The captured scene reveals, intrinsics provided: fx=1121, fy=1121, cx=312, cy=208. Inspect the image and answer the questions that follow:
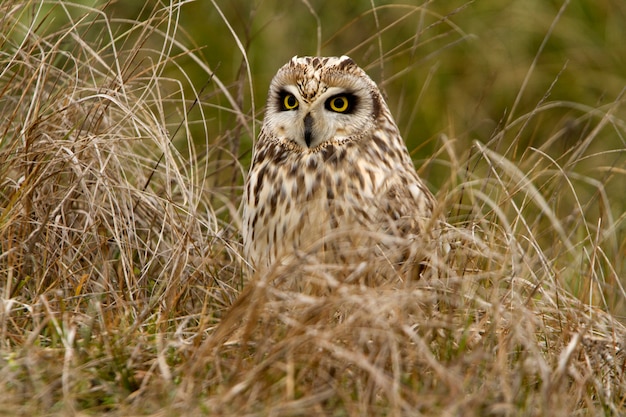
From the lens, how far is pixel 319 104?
10.7 feet

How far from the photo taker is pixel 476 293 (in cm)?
296

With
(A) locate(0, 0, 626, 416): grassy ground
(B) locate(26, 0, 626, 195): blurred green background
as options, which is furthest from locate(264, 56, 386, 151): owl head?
(B) locate(26, 0, 626, 195): blurred green background

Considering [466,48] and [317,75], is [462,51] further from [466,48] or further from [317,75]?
[317,75]

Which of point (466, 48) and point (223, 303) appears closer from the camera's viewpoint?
point (223, 303)

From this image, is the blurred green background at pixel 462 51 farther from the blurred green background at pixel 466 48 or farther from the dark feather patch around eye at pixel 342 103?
the dark feather patch around eye at pixel 342 103

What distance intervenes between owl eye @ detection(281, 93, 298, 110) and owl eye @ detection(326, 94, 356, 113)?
0.33 ft

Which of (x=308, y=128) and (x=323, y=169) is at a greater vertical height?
(x=308, y=128)

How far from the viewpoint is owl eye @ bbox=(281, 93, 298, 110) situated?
10.9ft

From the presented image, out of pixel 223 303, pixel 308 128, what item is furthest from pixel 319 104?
pixel 223 303

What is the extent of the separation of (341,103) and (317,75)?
0.14 meters

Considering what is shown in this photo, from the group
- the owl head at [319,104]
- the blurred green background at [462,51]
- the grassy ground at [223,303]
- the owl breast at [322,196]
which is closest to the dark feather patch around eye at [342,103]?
the owl head at [319,104]

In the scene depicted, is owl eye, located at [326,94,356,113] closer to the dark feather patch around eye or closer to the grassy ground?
the dark feather patch around eye

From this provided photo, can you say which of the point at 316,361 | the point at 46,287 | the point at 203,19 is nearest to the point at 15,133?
the point at 46,287

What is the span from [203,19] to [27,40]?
8.45ft
